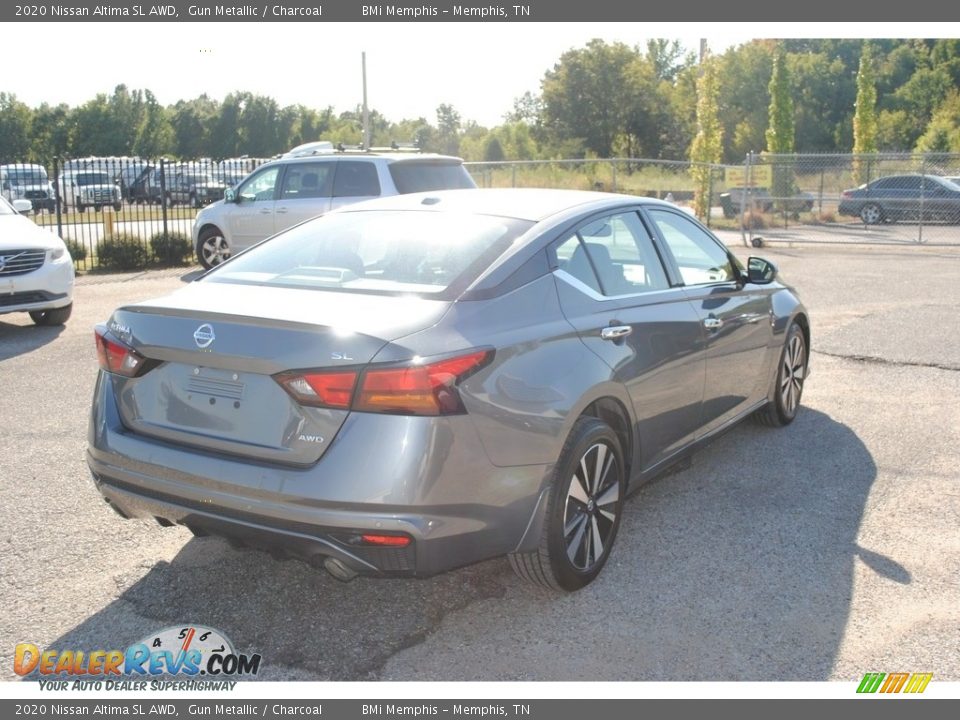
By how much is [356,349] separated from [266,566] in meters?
1.44

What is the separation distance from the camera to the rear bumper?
10.8 feet

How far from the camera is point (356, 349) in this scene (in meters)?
3.32

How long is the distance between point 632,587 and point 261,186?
12087 millimetres

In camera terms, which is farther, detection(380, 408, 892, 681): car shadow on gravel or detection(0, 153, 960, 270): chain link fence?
detection(0, 153, 960, 270): chain link fence

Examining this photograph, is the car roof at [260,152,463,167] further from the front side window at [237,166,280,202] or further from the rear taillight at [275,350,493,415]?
the rear taillight at [275,350,493,415]

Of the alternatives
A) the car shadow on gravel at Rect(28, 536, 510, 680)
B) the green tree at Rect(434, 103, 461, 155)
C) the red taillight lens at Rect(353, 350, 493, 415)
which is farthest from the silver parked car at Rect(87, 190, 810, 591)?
the green tree at Rect(434, 103, 461, 155)

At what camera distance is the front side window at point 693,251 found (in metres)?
5.25

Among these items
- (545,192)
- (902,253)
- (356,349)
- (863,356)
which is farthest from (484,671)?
(902,253)

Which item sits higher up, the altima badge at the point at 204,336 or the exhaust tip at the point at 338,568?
the altima badge at the point at 204,336

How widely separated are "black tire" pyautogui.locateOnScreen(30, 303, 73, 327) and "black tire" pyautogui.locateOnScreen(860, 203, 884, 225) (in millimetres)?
21008

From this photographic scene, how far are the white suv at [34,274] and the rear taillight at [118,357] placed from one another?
651 centimetres

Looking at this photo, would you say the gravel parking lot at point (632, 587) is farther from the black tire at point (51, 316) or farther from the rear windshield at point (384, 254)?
the black tire at point (51, 316)

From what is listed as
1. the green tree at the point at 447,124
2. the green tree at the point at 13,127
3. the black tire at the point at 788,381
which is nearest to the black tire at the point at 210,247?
the black tire at the point at 788,381
